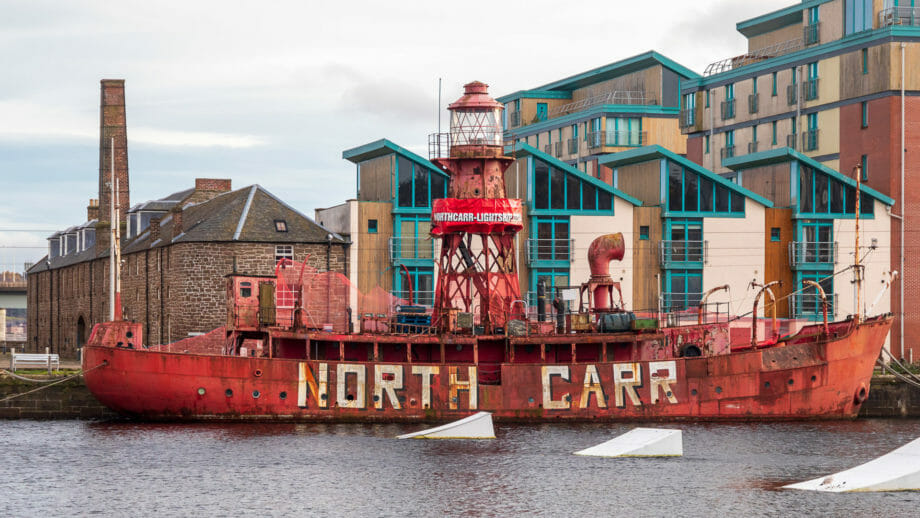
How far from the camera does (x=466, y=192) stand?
53969 mm

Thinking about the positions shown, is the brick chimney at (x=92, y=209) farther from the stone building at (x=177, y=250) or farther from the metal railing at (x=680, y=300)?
the metal railing at (x=680, y=300)

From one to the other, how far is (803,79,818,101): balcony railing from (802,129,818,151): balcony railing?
173 centimetres

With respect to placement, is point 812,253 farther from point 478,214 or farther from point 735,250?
point 478,214

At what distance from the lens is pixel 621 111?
281 ft

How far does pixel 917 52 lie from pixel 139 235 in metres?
41.8

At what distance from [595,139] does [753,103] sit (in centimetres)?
1144

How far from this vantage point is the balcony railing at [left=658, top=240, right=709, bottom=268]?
67.2 m

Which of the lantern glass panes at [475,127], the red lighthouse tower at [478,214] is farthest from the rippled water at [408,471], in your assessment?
the lantern glass panes at [475,127]

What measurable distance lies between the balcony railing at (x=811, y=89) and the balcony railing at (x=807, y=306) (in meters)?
11.3

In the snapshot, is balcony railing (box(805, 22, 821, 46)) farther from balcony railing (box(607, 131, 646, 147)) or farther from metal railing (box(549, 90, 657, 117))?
balcony railing (box(607, 131, 646, 147))

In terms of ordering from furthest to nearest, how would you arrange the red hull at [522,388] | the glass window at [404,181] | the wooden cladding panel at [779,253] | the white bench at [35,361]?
the wooden cladding panel at [779,253] → the glass window at [404,181] → the white bench at [35,361] → the red hull at [522,388]

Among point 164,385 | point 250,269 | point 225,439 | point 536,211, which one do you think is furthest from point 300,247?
point 225,439

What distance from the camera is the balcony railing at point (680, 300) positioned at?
67.2 metres

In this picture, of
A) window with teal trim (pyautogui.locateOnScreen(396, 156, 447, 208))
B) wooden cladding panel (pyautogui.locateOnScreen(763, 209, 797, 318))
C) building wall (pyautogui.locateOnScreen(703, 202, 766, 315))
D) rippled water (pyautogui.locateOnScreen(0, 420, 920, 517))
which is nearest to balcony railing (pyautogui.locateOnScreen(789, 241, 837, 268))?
wooden cladding panel (pyautogui.locateOnScreen(763, 209, 797, 318))
